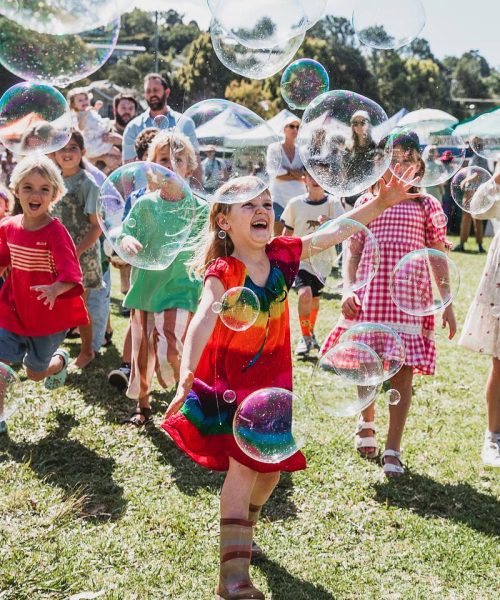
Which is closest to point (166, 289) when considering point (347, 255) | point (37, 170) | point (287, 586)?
point (37, 170)

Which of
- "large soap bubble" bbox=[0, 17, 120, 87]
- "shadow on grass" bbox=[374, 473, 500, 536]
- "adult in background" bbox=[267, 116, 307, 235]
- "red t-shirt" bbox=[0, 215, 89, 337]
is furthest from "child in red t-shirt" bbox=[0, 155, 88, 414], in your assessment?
"adult in background" bbox=[267, 116, 307, 235]

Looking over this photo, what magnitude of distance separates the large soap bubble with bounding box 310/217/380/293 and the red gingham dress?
9 centimetres

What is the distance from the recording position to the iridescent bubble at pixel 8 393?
3355 mm

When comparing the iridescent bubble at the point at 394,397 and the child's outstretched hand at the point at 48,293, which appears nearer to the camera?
the iridescent bubble at the point at 394,397

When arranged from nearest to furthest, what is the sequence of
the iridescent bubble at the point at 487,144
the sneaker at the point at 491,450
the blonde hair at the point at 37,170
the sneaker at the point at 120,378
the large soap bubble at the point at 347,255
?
the large soap bubble at the point at 347,255 < the sneaker at the point at 491,450 < the blonde hair at the point at 37,170 < the iridescent bubble at the point at 487,144 < the sneaker at the point at 120,378

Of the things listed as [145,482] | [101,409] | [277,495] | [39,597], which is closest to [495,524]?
[277,495]

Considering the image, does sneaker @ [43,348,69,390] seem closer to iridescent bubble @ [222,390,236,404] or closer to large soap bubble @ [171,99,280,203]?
large soap bubble @ [171,99,280,203]

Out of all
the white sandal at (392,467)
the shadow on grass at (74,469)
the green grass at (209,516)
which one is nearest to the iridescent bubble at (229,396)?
the green grass at (209,516)

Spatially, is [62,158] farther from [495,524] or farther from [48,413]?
[495,524]

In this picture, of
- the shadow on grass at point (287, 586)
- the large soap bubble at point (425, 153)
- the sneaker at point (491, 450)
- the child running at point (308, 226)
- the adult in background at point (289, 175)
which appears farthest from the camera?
the adult in background at point (289, 175)

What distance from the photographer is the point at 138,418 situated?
14.9ft

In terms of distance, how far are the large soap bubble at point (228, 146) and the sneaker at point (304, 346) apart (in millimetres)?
3081

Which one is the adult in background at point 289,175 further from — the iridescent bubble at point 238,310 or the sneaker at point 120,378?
the iridescent bubble at point 238,310

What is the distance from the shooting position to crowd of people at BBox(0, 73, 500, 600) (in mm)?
2844
